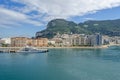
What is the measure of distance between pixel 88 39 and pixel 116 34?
61.4 m

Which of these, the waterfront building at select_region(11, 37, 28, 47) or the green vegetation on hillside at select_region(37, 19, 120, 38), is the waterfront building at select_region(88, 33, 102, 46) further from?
the green vegetation on hillside at select_region(37, 19, 120, 38)

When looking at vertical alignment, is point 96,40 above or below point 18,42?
above

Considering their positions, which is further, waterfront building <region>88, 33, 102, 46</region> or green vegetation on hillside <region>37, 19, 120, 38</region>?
green vegetation on hillside <region>37, 19, 120, 38</region>

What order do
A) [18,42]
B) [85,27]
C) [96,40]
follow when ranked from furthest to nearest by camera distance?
1. [85,27]
2. [96,40]
3. [18,42]

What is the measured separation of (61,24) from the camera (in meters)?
166

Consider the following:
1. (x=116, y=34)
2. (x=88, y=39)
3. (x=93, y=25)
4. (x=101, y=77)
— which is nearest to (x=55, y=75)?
(x=101, y=77)

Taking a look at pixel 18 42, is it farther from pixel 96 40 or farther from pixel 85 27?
pixel 85 27

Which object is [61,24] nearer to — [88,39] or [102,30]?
[102,30]

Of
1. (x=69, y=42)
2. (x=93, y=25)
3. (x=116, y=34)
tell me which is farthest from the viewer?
(x=93, y=25)

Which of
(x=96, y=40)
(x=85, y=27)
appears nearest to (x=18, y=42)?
(x=96, y=40)

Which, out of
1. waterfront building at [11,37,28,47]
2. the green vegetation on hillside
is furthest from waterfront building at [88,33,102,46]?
the green vegetation on hillside

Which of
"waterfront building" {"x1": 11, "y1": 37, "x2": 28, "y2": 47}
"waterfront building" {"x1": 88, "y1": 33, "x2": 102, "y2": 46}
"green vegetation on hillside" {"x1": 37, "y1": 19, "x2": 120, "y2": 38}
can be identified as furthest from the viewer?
"green vegetation on hillside" {"x1": 37, "y1": 19, "x2": 120, "y2": 38}

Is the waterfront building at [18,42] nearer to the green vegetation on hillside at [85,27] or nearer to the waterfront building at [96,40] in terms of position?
the waterfront building at [96,40]

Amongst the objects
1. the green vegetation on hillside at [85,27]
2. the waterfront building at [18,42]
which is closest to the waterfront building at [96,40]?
the waterfront building at [18,42]
